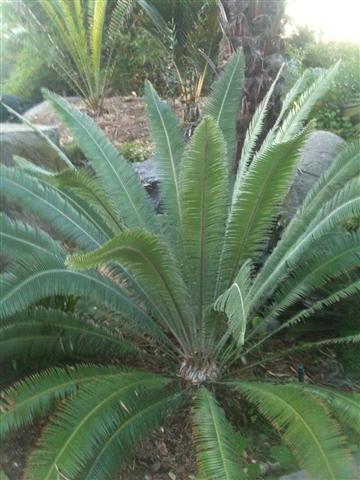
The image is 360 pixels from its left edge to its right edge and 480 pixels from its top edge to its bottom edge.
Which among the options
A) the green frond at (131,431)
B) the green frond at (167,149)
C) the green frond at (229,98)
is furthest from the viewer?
the green frond at (229,98)

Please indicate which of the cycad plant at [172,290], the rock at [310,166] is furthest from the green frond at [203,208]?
the rock at [310,166]

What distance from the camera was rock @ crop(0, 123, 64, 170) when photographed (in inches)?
185

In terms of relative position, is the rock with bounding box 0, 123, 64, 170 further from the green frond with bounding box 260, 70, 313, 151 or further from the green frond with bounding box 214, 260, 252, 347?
the green frond with bounding box 214, 260, 252, 347

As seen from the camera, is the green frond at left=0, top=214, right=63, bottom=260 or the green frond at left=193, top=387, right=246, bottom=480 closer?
the green frond at left=193, top=387, right=246, bottom=480

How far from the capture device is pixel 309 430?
2.19 meters

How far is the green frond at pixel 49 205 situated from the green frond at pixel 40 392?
29.6 inches

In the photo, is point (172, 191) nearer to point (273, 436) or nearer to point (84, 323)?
point (84, 323)

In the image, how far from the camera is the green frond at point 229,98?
355 cm

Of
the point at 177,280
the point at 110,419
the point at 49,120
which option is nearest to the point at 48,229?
the point at 177,280

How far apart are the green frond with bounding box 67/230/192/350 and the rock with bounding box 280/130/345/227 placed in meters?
1.28

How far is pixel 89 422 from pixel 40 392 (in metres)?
0.27

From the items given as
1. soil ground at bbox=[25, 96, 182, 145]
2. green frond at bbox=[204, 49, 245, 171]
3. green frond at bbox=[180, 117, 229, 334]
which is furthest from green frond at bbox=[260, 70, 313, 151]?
soil ground at bbox=[25, 96, 182, 145]

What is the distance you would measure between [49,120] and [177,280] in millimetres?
5845

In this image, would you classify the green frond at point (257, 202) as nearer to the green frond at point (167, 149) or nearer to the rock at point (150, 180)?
the green frond at point (167, 149)
